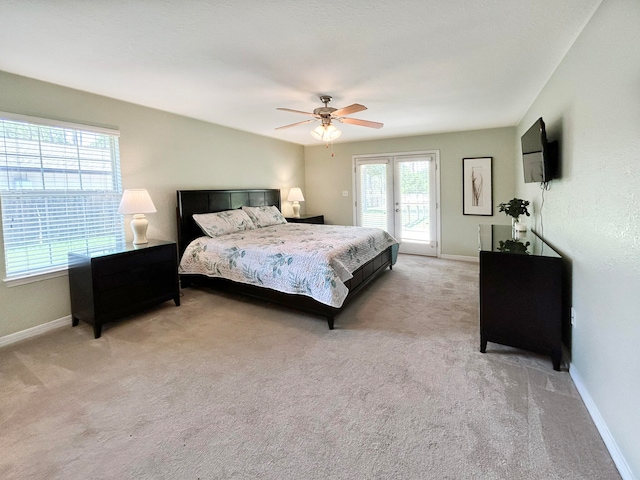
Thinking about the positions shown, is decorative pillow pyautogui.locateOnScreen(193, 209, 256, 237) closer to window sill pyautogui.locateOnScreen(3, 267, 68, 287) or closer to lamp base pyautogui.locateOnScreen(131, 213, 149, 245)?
lamp base pyautogui.locateOnScreen(131, 213, 149, 245)

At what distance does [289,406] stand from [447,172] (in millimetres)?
5159

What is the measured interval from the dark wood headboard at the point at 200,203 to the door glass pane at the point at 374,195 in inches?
91.5

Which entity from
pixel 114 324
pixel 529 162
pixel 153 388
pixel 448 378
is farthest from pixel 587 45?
pixel 114 324

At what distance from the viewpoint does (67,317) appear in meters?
3.27

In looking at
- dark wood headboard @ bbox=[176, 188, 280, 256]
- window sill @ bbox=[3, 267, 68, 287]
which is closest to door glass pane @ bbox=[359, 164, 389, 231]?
dark wood headboard @ bbox=[176, 188, 280, 256]

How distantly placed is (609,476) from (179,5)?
10.6ft

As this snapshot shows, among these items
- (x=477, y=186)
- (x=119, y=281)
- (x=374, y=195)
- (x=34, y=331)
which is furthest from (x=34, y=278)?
(x=477, y=186)

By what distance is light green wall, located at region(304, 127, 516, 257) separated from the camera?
17.8 feet

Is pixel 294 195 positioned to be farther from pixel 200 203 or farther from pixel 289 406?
pixel 289 406

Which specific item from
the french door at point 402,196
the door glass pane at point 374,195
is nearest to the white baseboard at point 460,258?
the french door at point 402,196

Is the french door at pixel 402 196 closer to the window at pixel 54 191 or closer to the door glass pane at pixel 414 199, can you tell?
the door glass pane at pixel 414 199

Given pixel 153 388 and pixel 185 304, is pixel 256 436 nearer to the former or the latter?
pixel 153 388

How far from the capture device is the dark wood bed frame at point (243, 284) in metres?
3.27

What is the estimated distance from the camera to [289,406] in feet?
6.45
